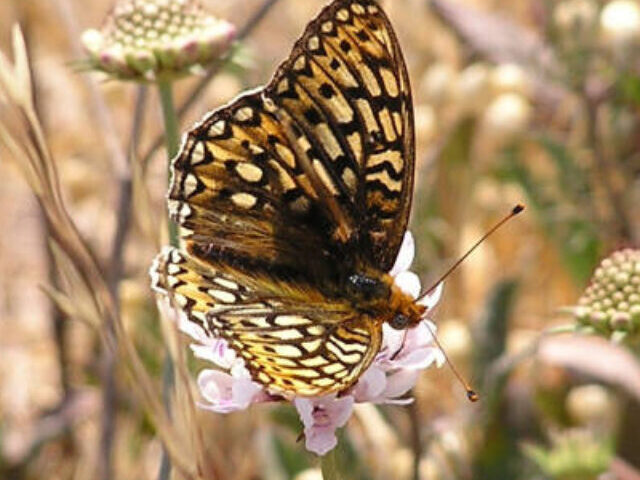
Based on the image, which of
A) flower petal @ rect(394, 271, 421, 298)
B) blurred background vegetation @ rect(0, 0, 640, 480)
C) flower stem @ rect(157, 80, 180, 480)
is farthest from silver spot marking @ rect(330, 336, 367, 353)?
blurred background vegetation @ rect(0, 0, 640, 480)

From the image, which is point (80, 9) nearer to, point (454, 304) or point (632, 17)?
point (454, 304)

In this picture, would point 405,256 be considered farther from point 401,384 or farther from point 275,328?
point 275,328

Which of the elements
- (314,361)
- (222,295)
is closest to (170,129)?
(222,295)

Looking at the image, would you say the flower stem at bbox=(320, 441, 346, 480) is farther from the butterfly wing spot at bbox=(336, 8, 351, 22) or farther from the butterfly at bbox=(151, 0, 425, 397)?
the butterfly wing spot at bbox=(336, 8, 351, 22)

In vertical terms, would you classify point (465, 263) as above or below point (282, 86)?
below

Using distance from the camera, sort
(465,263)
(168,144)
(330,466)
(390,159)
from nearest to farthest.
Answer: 1. (330,466)
2. (390,159)
3. (168,144)
4. (465,263)

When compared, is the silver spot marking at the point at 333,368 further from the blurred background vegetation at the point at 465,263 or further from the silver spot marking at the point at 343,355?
the blurred background vegetation at the point at 465,263

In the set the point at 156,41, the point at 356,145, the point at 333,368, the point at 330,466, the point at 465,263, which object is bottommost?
the point at 465,263
